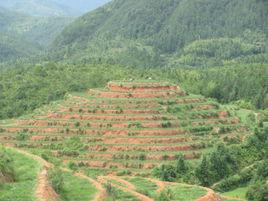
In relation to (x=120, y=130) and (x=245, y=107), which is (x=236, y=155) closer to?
(x=120, y=130)

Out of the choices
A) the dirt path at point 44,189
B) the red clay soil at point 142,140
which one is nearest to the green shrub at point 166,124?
the red clay soil at point 142,140

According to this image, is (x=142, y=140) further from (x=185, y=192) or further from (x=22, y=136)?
(x=185, y=192)

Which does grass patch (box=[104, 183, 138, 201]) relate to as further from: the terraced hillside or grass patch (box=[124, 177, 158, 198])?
the terraced hillside

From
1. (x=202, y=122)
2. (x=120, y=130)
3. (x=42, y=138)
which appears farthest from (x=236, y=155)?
(x=42, y=138)

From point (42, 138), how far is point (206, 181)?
24552 mm

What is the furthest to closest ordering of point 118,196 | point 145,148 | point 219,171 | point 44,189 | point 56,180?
1. point 145,148
2. point 219,171
3. point 118,196
4. point 56,180
5. point 44,189

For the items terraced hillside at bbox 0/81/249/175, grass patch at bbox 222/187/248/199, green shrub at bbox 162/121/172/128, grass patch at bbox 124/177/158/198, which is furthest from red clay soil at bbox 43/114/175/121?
grass patch at bbox 124/177/158/198

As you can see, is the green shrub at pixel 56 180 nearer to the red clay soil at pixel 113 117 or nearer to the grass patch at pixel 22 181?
the grass patch at pixel 22 181

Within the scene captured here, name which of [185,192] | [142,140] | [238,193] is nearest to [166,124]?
[142,140]

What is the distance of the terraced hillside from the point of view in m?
83.6

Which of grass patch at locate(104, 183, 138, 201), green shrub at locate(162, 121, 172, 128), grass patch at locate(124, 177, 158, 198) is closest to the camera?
grass patch at locate(104, 183, 138, 201)

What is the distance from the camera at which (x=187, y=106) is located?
312 feet

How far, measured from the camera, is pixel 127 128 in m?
87.8

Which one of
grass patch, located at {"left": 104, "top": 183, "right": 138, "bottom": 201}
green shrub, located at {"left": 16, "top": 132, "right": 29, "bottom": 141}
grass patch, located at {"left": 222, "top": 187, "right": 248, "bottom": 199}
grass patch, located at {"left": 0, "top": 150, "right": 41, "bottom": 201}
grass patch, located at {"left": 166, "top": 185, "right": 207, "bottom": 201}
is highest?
grass patch, located at {"left": 0, "top": 150, "right": 41, "bottom": 201}
